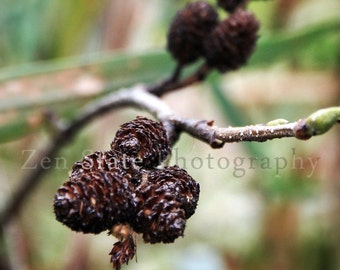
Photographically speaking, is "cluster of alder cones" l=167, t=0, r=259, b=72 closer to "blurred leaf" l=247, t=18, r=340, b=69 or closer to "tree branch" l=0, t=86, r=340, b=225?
"tree branch" l=0, t=86, r=340, b=225

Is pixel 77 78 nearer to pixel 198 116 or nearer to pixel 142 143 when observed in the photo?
pixel 198 116

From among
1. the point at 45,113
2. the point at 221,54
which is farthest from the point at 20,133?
the point at 221,54

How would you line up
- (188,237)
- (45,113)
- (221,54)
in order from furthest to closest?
1. (188,237)
2. (45,113)
3. (221,54)

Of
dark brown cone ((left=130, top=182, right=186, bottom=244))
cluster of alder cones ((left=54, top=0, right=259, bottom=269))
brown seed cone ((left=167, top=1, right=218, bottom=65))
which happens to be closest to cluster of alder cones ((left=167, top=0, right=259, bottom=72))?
brown seed cone ((left=167, top=1, right=218, bottom=65))

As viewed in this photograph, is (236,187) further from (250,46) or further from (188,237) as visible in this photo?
(250,46)

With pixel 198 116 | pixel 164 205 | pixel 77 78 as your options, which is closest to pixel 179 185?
pixel 164 205

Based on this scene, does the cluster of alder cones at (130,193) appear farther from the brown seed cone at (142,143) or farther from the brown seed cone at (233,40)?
the brown seed cone at (233,40)

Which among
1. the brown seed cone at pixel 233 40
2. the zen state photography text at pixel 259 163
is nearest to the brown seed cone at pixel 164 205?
the brown seed cone at pixel 233 40
